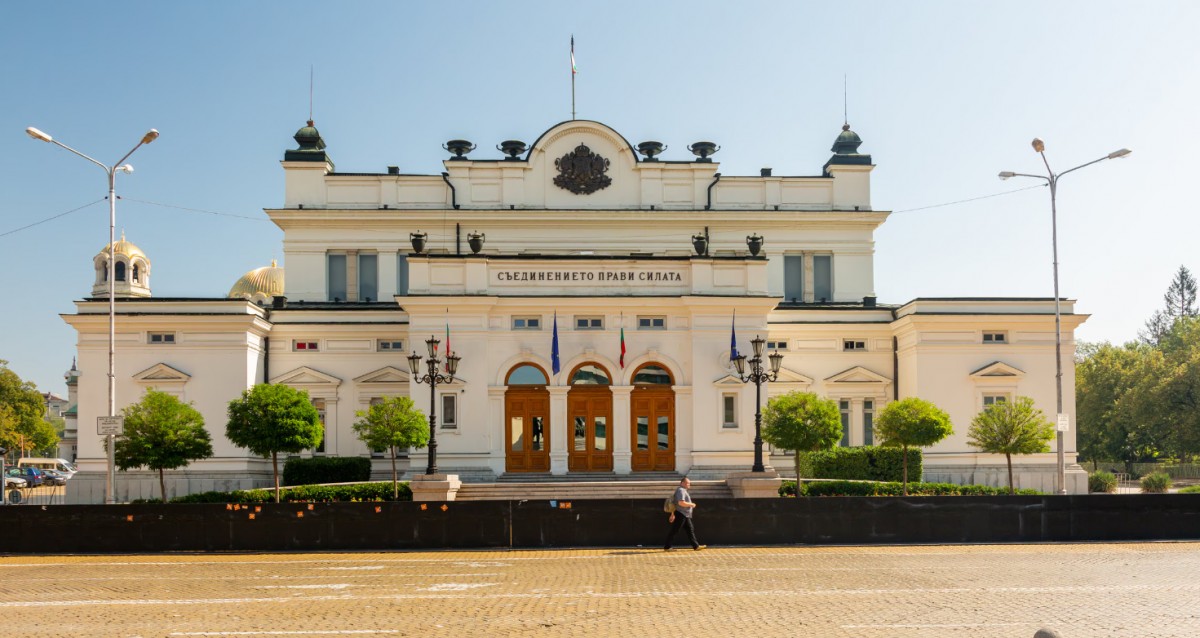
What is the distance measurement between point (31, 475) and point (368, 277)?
3439 cm

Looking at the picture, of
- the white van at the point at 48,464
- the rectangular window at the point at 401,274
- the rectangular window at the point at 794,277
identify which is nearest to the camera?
the rectangular window at the point at 401,274

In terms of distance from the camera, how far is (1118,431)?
229 feet


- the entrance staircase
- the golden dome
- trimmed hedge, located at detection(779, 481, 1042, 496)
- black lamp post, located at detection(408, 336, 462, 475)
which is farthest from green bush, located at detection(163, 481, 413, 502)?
the golden dome

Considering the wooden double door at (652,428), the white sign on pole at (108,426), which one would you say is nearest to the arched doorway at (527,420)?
the wooden double door at (652,428)

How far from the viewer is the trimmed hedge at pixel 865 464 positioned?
38.8 metres

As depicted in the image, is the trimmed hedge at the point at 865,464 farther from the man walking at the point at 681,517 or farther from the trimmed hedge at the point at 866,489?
the man walking at the point at 681,517

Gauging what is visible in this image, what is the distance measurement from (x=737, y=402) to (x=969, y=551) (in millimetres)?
14783

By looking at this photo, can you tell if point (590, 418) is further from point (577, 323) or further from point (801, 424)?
point (801, 424)

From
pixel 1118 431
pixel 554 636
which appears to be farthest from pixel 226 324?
pixel 1118 431

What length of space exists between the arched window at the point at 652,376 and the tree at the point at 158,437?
49.6ft

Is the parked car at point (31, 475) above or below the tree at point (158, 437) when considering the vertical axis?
below

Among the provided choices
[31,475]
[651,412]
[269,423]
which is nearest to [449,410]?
[269,423]

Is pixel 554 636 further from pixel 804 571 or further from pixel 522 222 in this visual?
pixel 522 222

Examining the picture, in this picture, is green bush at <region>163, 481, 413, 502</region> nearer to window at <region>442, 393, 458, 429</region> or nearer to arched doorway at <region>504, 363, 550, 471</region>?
window at <region>442, 393, 458, 429</region>
